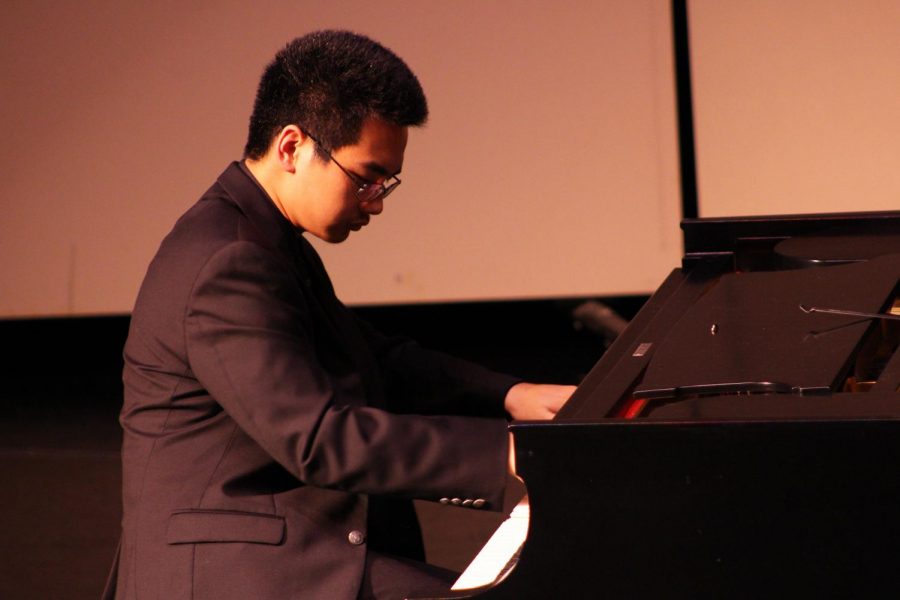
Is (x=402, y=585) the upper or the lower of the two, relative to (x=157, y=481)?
lower

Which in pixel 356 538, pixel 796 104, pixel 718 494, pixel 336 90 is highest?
pixel 336 90

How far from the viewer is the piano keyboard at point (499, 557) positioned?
1.36 meters

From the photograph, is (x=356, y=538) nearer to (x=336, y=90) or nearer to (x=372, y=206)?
(x=372, y=206)

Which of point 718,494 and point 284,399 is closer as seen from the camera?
point 718,494

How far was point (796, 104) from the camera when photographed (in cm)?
432

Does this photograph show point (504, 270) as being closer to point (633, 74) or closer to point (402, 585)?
point (633, 74)

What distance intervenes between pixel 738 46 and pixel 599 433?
330 cm

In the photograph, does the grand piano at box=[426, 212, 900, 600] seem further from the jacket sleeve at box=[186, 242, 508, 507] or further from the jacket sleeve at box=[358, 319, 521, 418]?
the jacket sleeve at box=[358, 319, 521, 418]

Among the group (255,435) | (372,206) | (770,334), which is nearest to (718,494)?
(770,334)

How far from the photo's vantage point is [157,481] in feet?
5.26

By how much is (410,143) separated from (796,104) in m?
1.26

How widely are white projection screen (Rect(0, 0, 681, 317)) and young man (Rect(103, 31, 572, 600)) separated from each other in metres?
2.80

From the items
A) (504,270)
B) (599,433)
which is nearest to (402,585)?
(599,433)

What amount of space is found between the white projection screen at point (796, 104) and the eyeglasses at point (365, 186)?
2.86 meters
